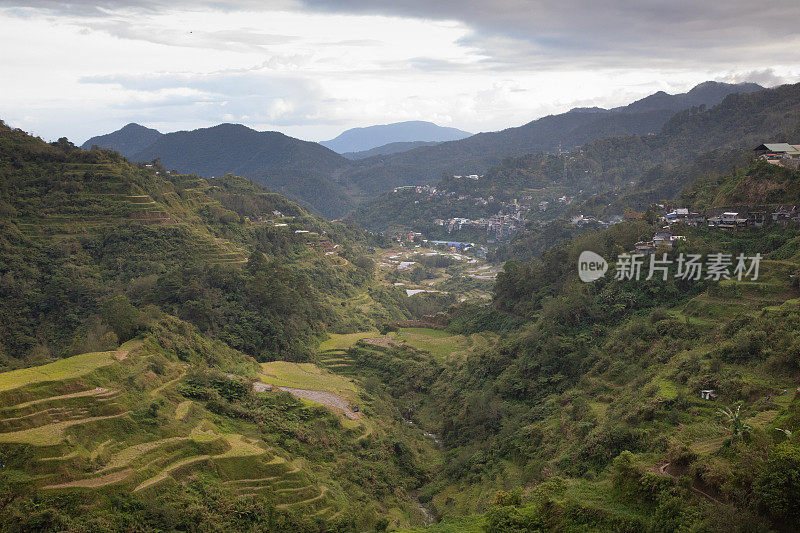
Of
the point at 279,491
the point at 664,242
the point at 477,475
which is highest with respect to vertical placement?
the point at 664,242

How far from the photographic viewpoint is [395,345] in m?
33.6

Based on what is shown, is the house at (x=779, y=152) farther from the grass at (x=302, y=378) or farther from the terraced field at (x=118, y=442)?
the terraced field at (x=118, y=442)

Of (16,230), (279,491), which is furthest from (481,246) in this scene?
(279,491)

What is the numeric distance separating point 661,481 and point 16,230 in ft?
112

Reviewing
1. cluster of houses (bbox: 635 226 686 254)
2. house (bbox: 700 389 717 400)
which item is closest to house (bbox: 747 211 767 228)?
cluster of houses (bbox: 635 226 686 254)

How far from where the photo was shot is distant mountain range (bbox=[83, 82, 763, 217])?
133875mm

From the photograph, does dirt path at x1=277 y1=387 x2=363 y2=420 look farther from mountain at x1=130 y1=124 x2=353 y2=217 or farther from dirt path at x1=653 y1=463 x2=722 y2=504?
mountain at x1=130 y1=124 x2=353 y2=217

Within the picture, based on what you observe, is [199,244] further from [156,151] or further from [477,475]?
[156,151]

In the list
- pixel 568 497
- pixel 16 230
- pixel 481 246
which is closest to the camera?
pixel 568 497

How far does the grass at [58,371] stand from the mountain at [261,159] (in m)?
111

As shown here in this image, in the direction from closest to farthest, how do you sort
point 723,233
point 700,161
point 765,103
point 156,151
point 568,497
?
1. point 568,497
2. point 723,233
3. point 700,161
4. point 765,103
5. point 156,151

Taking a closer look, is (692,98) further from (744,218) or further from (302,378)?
(302,378)

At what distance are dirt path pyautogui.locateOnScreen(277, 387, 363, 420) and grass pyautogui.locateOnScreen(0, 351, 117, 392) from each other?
7.83 metres

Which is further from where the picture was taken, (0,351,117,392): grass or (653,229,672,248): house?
(653,229,672,248): house
